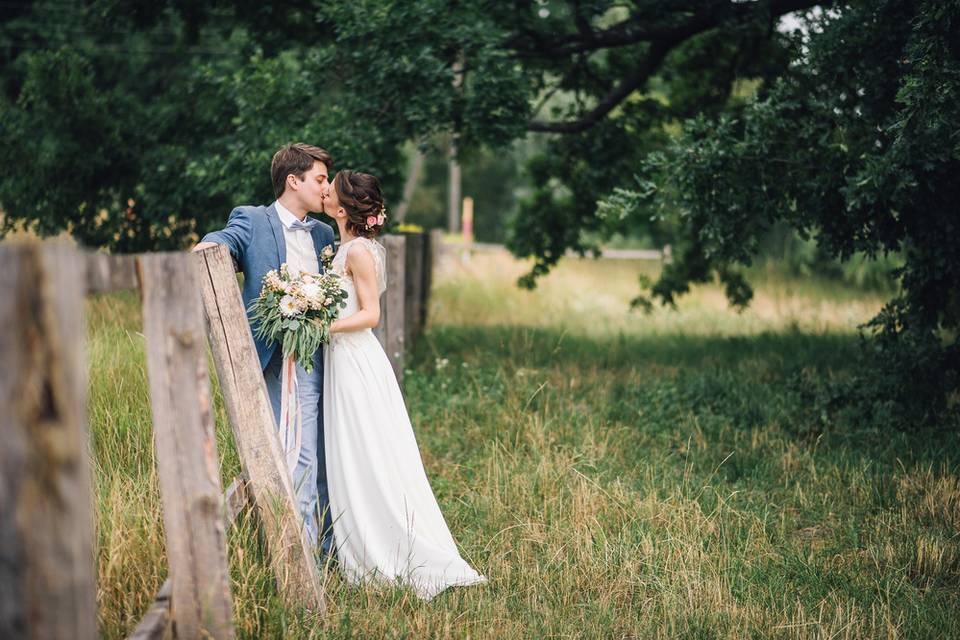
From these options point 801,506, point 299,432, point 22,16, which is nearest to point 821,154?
point 801,506

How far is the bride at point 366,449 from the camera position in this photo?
421cm

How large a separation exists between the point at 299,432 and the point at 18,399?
94.6 inches

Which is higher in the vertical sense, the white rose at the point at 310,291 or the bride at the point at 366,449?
the white rose at the point at 310,291

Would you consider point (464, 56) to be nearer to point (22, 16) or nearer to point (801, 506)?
point (801, 506)

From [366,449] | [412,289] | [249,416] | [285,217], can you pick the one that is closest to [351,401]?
[366,449]

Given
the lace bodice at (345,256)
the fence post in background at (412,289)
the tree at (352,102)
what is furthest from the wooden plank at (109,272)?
the fence post in background at (412,289)

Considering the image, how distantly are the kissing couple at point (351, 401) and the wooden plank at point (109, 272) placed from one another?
167cm

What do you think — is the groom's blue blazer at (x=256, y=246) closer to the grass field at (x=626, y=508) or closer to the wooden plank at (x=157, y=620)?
the grass field at (x=626, y=508)

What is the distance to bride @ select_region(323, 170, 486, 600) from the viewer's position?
421 cm

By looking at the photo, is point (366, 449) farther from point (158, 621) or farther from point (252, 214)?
point (158, 621)

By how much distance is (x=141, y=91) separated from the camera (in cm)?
1706

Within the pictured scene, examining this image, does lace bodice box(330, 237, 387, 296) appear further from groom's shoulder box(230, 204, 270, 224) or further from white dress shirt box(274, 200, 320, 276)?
groom's shoulder box(230, 204, 270, 224)

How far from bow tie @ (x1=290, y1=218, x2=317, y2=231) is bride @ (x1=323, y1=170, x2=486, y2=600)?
0.13m

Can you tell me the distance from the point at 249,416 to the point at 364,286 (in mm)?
984
